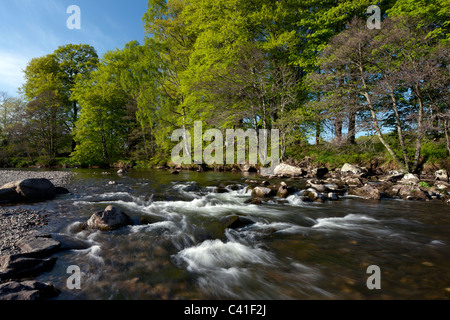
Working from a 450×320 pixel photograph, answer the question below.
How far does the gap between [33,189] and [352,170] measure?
658 inches

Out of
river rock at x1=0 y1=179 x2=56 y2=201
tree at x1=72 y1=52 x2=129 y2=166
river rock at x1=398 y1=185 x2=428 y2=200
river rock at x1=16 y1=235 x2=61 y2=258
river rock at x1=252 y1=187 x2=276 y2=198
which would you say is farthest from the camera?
tree at x1=72 y1=52 x2=129 y2=166

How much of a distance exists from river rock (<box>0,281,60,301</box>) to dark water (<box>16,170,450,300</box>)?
17 cm

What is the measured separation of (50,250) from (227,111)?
45.4 feet

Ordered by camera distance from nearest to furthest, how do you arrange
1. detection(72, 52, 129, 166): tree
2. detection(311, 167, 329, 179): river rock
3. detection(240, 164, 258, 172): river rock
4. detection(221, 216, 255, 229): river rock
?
detection(221, 216, 255, 229): river rock → detection(311, 167, 329, 179): river rock → detection(240, 164, 258, 172): river rock → detection(72, 52, 129, 166): tree

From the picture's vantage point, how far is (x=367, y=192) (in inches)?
315

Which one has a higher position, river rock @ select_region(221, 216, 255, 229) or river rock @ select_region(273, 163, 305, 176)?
river rock @ select_region(273, 163, 305, 176)

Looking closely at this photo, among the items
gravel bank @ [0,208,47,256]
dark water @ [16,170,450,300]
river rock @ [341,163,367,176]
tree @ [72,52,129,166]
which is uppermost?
tree @ [72,52,129,166]

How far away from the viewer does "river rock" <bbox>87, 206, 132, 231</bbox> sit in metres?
4.74

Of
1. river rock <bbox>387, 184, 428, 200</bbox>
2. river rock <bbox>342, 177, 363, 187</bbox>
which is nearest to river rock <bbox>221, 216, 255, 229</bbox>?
river rock <bbox>387, 184, 428, 200</bbox>

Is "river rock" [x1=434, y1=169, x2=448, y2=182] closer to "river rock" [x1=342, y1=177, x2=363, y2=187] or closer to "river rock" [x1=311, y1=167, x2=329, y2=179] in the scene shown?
"river rock" [x1=342, y1=177, x2=363, y2=187]

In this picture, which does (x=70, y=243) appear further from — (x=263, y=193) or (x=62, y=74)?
(x=62, y=74)
